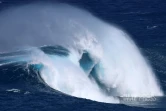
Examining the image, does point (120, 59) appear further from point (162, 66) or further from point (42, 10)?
point (42, 10)

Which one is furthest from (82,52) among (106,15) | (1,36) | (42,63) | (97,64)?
(106,15)

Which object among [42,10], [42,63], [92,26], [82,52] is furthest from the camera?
[42,10]

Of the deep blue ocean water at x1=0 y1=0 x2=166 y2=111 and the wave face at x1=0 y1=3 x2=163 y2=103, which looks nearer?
the deep blue ocean water at x1=0 y1=0 x2=166 y2=111

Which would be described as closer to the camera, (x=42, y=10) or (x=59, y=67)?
(x=59, y=67)

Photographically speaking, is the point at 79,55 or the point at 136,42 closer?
the point at 79,55
